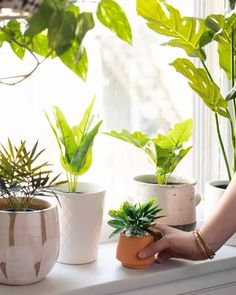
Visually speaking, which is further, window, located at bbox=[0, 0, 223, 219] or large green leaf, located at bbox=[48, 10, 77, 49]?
window, located at bbox=[0, 0, 223, 219]

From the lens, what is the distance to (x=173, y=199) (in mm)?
1457

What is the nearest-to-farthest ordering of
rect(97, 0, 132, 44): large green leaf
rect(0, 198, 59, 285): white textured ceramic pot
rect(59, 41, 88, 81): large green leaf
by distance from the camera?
rect(59, 41, 88, 81): large green leaf
rect(97, 0, 132, 44): large green leaf
rect(0, 198, 59, 285): white textured ceramic pot

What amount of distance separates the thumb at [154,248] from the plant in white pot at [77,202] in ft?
0.36

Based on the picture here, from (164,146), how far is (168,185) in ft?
0.31

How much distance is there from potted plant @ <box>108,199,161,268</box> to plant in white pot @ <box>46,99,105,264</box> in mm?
52

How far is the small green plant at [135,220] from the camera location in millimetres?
1353

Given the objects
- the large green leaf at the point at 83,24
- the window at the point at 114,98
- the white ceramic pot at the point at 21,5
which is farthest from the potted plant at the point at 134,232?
the white ceramic pot at the point at 21,5

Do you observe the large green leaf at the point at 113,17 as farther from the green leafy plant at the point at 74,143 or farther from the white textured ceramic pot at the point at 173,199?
the white textured ceramic pot at the point at 173,199

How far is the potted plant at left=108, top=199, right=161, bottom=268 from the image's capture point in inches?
53.0

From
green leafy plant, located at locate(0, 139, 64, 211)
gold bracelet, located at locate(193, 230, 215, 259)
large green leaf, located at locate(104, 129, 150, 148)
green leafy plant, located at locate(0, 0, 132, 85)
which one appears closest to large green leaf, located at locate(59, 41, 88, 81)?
green leafy plant, located at locate(0, 0, 132, 85)

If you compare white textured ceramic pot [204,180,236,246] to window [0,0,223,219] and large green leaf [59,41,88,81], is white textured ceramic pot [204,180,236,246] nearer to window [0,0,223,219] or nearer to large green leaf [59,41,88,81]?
window [0,0,223,219]

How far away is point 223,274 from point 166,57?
0.62 metres

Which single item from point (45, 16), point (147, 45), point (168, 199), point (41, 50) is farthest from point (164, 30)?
point (45, 16)

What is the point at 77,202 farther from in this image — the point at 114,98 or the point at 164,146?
the point at 114,98
